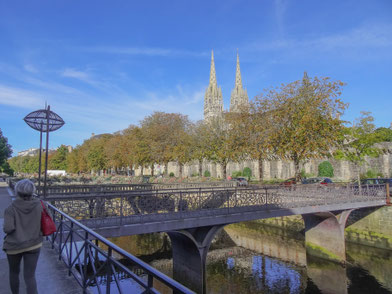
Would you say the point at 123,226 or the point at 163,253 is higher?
the point at 123,226

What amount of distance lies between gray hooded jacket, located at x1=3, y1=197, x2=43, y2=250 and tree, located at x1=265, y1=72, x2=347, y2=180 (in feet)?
57.2

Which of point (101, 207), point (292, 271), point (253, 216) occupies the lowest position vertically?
point (292, 271)

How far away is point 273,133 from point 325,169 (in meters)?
18.8

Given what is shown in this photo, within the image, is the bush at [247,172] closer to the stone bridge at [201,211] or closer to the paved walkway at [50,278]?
the stone bridge at [201,211]

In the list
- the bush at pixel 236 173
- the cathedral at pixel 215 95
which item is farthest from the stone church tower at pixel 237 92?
the bush at pixel 236 173

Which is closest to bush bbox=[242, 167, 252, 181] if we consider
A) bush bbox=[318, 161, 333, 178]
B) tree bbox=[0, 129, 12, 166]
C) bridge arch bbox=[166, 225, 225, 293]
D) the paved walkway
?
bush bbox=[318, 161, 333, 178]

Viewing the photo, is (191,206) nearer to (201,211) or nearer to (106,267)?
(201,211)

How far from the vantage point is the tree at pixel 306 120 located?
18.4 metres

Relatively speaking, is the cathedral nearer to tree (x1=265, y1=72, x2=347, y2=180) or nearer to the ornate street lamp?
tree (x1=265, y1=72, x2=347, y2=180)

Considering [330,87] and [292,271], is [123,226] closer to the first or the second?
[292,271]

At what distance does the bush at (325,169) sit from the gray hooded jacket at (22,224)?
3638 centimetres

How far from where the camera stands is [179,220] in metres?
9.66

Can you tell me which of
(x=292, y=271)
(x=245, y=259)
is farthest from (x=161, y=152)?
(x=292, y=271)

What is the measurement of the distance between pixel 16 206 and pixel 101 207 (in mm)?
5347
